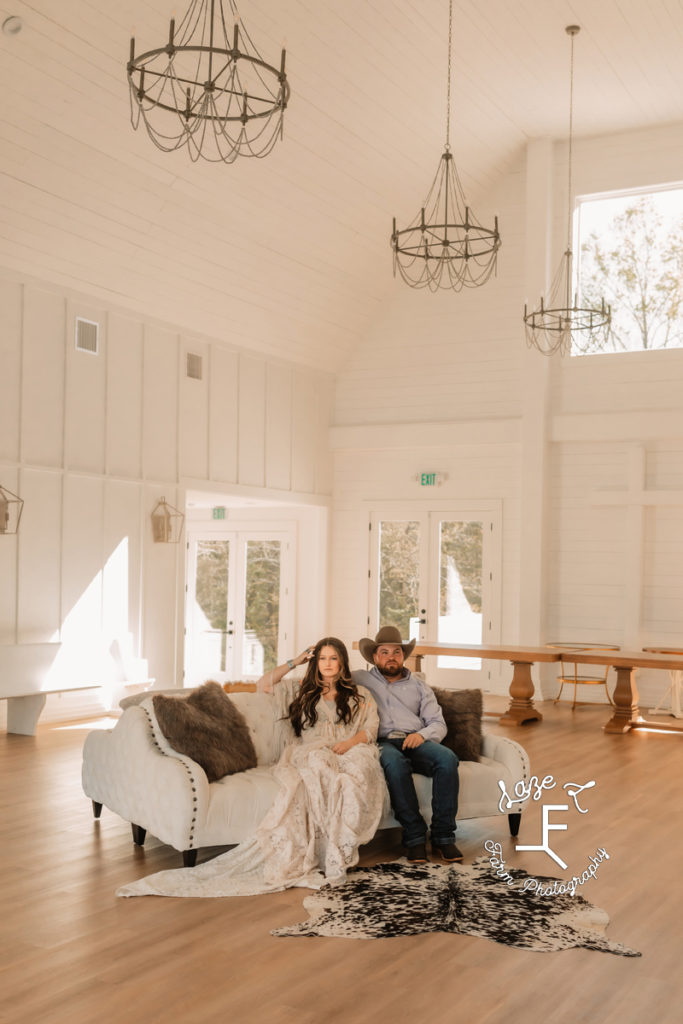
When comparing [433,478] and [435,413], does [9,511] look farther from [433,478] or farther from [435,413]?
[435,413]

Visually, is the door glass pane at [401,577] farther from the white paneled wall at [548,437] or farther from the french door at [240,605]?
the french door at [240,605]

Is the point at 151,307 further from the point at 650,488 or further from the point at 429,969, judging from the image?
the point at 429,969

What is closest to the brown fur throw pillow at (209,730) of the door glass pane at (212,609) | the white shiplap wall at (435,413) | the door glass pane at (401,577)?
the white shiplap wall at (435,413)

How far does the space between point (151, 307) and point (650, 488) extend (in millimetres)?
5411

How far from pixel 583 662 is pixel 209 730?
500 centimetres

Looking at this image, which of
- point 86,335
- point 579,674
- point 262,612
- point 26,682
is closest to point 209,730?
point 26,682

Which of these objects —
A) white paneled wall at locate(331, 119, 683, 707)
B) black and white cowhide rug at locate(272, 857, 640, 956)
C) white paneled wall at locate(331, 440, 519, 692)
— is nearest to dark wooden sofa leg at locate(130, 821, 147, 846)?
black and white cowhide rug at locate(272, 857, 640, 956)

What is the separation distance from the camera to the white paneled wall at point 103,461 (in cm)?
883

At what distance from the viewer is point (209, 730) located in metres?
5.20

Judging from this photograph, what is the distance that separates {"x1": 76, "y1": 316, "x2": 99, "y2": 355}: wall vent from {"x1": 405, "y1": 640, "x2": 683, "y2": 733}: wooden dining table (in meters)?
4.15

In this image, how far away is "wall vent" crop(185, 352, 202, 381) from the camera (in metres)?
10.8

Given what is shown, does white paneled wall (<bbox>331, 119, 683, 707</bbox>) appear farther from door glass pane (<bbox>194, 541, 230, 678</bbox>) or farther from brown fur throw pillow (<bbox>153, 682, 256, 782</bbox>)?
brown fur throw pillow (<bbox>153, 682, 256, 782</bbox>)

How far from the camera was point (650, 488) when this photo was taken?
11.1 metres

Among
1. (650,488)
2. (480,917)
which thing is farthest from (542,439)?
(480,917)
